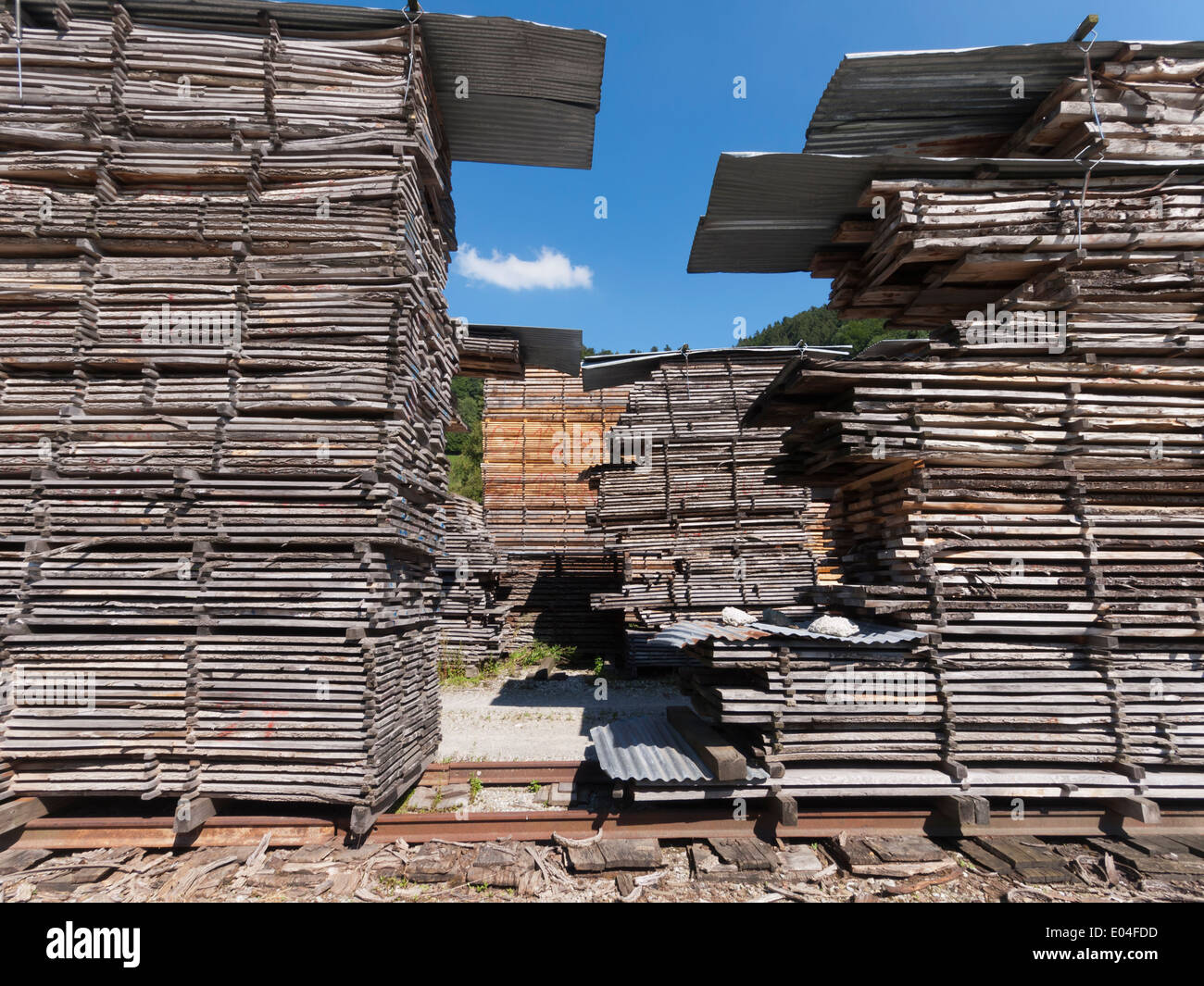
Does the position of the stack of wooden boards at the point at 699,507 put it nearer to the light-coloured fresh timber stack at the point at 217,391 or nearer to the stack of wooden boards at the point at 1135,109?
the light-coloured fresh timber stack at the point at 217,391

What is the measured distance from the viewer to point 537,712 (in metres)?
13.5

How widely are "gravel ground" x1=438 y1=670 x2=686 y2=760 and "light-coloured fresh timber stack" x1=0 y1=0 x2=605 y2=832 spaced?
239 centimetres

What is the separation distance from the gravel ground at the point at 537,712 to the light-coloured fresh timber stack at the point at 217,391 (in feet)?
7.83

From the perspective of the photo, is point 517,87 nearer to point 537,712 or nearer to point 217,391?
point 217,391

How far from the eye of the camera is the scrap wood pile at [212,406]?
6934mm

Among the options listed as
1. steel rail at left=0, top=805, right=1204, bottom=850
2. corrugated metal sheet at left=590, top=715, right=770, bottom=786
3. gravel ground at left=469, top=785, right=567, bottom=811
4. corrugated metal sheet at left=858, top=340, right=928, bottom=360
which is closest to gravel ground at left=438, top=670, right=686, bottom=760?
gravel ground at left=469, top=785, right=567, bottom=811

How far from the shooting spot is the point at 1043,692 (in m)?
6.91

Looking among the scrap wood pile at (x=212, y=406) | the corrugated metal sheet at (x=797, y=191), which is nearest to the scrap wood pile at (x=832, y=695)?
the scrap wood pile at (x=212, y=406)

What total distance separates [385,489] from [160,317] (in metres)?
4.12

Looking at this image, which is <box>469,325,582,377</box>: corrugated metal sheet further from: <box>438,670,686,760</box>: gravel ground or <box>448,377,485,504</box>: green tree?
<box>448,377,485,504</box>: green tree

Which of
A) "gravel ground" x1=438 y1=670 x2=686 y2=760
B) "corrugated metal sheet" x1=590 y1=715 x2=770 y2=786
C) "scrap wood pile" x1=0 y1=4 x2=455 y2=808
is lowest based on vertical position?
"gravel ground" x1=438 y1=670 x2=686 y2=760

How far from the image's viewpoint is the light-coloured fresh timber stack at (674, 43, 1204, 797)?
6.79 meters

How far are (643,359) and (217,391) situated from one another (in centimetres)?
1429
